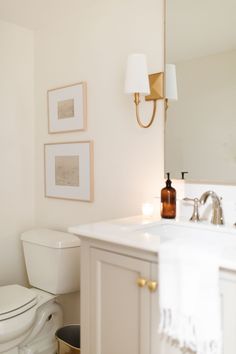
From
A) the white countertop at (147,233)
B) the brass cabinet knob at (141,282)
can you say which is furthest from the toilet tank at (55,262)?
the brass cabinet knob at (141,282)

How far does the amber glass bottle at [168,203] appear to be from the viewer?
1.68 m

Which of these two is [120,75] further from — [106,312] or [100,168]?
[106,312]

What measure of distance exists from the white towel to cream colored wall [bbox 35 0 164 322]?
764mm

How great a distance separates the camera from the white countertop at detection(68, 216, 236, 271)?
1.23 metres

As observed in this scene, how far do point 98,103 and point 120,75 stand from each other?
233 millimetres

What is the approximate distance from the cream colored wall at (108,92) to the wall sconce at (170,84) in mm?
63

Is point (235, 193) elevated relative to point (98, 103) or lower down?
lower down

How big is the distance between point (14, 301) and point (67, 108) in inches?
49.0

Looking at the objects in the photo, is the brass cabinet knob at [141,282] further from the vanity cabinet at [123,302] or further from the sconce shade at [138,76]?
the sconce shade at [138,76]

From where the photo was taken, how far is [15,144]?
8.57 feet

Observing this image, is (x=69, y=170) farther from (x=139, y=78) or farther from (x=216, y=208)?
(x=216, y=208)

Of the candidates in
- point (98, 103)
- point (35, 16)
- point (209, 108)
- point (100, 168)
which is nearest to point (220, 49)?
point (209, 108)

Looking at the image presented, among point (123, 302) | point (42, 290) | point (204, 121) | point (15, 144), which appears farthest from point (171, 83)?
point (42, 290)

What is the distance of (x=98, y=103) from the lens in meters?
2.18
